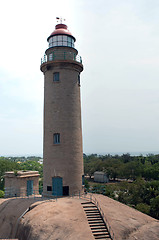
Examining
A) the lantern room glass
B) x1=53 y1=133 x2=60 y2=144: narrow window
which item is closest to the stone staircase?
x1=53 y1=133 x2=60 y2=144: narrow window

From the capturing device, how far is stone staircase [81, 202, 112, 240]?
1281 centimetres

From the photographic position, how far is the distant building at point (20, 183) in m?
26.6

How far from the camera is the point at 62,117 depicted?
22.6 meters

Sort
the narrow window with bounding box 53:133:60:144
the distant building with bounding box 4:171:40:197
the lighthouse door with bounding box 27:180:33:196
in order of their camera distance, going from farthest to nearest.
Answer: the lighthouse door with bounding box 27:180:33:196
the distant building with bounding box 4:171:40:197
the narrow window with bounding box 53:133:60:144

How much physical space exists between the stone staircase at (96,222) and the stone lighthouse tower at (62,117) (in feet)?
18.6

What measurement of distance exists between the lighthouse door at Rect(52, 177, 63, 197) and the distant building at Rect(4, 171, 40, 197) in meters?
7.03

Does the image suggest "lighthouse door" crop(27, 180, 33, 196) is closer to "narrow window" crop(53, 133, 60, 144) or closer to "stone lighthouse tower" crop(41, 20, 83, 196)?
"stone lighthouse tower" crop(41, 20, 83, 196)

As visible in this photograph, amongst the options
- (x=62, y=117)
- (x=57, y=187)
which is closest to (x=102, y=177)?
(x=57, y=187)

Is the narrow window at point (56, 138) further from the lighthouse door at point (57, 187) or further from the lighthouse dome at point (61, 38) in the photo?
the lighthouse dome at point (61, 38)

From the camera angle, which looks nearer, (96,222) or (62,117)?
(96,222)

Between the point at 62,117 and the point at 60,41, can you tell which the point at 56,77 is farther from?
the point at 62,117

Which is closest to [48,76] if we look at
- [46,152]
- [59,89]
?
[59,89]

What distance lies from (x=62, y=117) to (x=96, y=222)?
39.1 ft

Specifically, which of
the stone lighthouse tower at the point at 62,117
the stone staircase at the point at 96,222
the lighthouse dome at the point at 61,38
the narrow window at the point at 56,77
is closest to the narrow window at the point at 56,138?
the stone lighthouse tower at the point at 62,117
